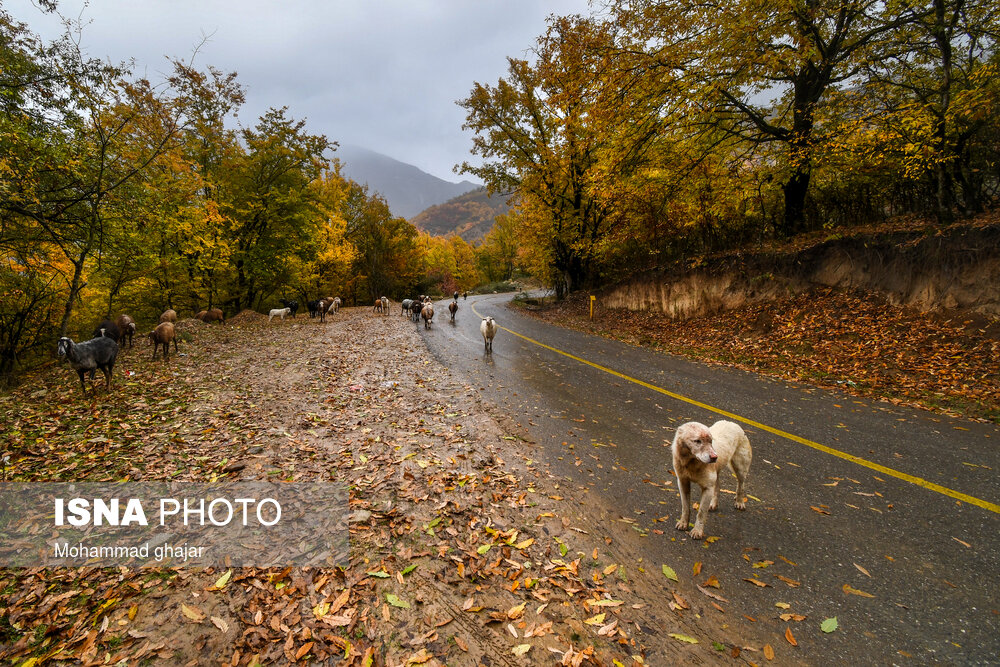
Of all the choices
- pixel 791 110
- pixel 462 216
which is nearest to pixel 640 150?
pixel 791 110

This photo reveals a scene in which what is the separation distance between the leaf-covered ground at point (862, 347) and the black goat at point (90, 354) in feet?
46.3

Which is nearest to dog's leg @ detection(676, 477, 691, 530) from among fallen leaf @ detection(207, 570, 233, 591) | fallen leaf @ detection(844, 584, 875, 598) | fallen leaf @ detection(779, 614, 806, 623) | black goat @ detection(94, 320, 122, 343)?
fallen leaf @ detection(779, 614, 806, 623)

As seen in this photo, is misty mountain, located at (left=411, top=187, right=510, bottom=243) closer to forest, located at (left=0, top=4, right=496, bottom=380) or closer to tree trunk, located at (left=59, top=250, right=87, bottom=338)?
forest, located at (left=0, top=4, right=496, bottom=380)

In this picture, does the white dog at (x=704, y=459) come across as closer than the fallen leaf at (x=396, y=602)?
No

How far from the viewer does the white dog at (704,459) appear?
3383 mm

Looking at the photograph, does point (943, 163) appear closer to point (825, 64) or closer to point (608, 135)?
point (825, 64)

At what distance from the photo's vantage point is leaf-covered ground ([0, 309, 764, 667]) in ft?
7.90

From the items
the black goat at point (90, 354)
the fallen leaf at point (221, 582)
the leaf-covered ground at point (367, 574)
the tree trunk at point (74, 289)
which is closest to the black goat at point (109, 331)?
the tree trunk at point (74, 289)

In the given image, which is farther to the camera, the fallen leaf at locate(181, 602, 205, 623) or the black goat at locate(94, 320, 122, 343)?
the black goat at locate(94, 320, 122, 343)

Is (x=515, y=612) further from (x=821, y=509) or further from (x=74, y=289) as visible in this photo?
(x=74, y=289)

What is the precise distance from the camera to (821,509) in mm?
3881

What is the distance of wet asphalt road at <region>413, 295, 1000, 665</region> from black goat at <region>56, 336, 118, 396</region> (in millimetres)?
8069

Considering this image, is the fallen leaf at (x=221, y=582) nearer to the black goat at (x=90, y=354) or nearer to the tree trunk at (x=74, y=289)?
the black goat at (x=90, y=354)

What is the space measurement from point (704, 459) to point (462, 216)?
17315 cm
